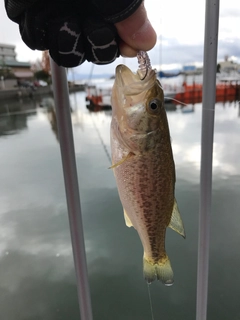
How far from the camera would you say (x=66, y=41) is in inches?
21.6

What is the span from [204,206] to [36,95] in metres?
24.1

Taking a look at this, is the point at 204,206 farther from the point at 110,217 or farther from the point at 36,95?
the point at 36,95

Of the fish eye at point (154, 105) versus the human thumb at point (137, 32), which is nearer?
the human thumb at point (137, 32)

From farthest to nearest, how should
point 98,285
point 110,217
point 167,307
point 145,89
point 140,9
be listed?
point 110,217
point 98,285
point 167,307
point 145,89
point 140,9

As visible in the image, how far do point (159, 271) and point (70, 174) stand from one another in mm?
380

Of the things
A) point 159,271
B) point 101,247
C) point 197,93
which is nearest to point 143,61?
point 159,271

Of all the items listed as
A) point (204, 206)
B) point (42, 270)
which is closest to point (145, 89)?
point (204, 206)

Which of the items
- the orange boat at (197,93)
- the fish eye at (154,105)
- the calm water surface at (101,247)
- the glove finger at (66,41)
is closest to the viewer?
the glove finger at (66,41)

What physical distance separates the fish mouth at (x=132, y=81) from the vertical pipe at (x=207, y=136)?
13cm

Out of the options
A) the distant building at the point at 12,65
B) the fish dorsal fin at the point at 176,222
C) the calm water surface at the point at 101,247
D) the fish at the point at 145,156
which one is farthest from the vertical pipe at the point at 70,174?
the distant building at the point at 12,65

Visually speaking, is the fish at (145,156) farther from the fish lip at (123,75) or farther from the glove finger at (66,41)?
the glove finger at (66,41)

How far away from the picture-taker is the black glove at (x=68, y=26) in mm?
544

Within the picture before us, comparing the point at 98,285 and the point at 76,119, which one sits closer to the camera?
the point at 98,285

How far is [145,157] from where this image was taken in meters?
0.77
